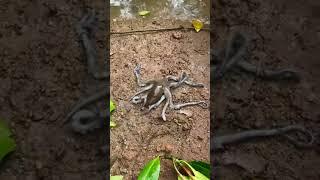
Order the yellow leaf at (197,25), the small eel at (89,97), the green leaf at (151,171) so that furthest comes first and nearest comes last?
the yellow leaf at (197,25), the small eel at (89,97), the green leaf at (151,171)

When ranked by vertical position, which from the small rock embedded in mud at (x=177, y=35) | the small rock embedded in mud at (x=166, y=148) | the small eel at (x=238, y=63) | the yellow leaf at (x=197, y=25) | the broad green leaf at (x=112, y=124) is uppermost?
the yellow leaf at (x=197, y=25)

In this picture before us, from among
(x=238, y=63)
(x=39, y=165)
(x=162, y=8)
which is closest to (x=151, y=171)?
(x=39, y=165)

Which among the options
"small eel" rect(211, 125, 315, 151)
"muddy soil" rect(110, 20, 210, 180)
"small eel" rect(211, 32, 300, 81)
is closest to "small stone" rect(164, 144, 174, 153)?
"muddy soil" rect(110, 20, 210, 180)

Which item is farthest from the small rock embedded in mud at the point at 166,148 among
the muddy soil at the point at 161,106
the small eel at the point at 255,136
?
the small eel at the point at 255,136

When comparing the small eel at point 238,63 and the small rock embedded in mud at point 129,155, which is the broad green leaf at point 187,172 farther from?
the small eel at point 238,63

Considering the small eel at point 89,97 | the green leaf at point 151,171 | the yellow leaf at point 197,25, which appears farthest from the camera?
the yellow leaf at point 197,25

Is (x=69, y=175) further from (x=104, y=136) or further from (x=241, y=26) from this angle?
(x=241, y=26)

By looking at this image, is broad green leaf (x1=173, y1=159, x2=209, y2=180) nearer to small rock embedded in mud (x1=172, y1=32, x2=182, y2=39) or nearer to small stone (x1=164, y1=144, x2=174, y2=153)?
small stone (x1=164, y1=144, x2=174, y2=153)
